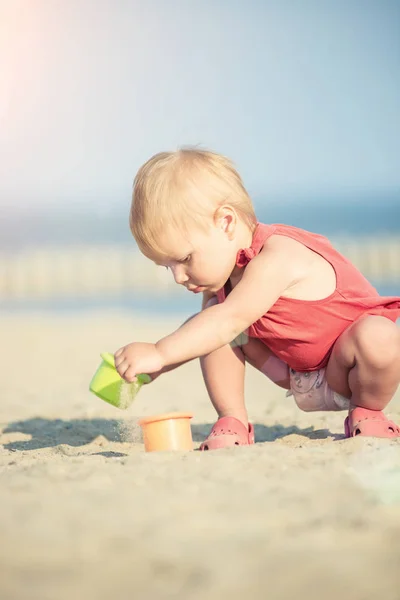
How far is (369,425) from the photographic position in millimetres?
2535

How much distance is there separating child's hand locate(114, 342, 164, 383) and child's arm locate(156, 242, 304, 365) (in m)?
0.02

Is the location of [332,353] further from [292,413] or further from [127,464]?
[292,413]

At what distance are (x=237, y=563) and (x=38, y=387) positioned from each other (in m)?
3.52

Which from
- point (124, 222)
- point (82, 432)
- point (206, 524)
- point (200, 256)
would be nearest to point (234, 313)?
point (200, 256)

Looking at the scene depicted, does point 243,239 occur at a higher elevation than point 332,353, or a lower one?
higher

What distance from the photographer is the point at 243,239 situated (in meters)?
2.60

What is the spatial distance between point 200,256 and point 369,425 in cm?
74

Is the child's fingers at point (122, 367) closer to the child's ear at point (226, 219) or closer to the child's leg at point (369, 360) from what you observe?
the child's ear at point (226, 219)

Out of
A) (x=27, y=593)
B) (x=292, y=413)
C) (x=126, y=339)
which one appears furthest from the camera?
(x=126, y=339)

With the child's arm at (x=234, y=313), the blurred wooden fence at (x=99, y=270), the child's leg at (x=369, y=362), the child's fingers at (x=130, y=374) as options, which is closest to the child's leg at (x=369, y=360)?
the child's leg at (x=369, y=362)

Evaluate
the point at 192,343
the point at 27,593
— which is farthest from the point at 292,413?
the point at 27,593

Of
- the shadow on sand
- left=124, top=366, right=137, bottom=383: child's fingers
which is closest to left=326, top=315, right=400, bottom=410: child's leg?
the shadow on sand

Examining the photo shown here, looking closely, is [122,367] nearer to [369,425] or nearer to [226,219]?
[226,219]

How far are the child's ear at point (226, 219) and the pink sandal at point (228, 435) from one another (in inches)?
24.5
